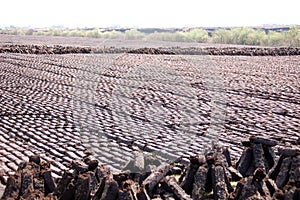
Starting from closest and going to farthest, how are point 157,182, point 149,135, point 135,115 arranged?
point 157,182 < point 149,135 < point 135,115

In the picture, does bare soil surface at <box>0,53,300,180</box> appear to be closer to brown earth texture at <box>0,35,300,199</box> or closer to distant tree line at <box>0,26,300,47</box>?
brown earth texture at <box>0,35,300,199</box>

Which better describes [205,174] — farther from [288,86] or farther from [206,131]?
[288,86]

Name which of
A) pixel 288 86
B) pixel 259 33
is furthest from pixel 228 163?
pixel 259 33

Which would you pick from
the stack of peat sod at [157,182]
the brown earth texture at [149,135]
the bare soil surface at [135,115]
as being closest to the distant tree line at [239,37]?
the brown earth texture at [149,135]

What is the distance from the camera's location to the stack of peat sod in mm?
4273

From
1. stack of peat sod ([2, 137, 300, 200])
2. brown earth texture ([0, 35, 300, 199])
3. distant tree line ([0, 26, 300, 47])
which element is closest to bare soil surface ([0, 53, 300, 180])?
brown earth texture ([0, 35, 300, 199])

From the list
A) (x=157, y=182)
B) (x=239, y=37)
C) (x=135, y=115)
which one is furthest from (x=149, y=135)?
(x=239, y=37)

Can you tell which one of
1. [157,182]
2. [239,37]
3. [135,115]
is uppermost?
[157,182]

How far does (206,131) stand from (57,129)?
271cm

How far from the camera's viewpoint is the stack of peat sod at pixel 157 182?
4273mm

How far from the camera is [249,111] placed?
1070cm

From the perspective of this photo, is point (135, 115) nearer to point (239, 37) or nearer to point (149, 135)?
point (149, 135)

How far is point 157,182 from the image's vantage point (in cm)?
473

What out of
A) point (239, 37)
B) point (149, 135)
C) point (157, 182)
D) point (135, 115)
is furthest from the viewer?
point (239, 37)
